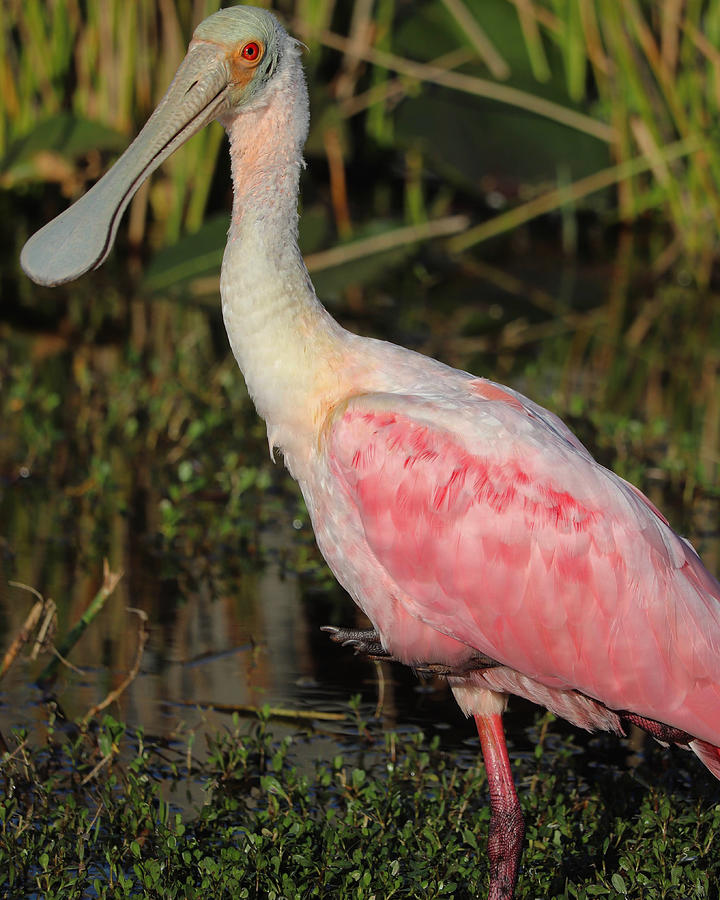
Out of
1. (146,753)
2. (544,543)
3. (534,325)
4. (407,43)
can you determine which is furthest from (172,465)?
(407,43)

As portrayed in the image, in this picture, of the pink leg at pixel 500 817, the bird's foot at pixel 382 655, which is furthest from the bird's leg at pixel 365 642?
the pink leg at pixel 500 817

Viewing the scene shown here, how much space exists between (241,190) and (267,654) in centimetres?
169

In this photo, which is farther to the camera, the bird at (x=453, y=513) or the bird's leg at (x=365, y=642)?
the bird's leg at (x=365, y=642)

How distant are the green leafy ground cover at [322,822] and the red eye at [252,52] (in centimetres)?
171

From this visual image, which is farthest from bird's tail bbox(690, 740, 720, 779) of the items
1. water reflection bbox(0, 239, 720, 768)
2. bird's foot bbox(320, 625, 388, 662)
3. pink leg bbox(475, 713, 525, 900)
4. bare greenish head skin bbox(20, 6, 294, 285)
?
bare greenish head skin bbox(20, 6, 294, 285)

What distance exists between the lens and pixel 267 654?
16.6ft

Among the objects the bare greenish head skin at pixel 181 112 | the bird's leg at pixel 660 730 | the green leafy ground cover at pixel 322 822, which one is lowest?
the green leafy ground cover at pixel 322 822

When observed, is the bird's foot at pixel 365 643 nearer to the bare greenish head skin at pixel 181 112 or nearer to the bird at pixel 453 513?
the bird at pixel 453 513

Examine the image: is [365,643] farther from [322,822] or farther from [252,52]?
[252,52]

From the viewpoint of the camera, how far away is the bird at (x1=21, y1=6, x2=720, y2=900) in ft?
12.3

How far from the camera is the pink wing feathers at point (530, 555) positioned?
3736mm

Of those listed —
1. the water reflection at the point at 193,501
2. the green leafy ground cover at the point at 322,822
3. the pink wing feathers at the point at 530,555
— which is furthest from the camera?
the water reflection at the point at 193,501

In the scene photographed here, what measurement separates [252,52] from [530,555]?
1385 millimetres

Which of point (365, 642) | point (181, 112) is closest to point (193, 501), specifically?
point (365, 642)
